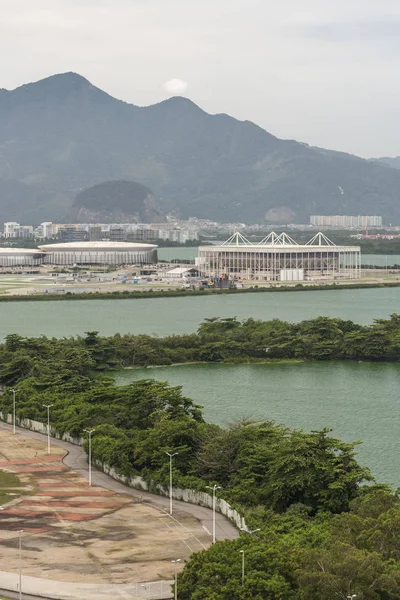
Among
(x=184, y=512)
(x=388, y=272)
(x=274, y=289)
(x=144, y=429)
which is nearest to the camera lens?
(x=184, y=512)

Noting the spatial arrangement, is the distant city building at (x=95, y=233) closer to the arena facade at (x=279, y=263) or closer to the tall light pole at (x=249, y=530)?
the arena facade at (x=279, y=263)

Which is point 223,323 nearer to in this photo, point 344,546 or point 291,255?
point 344,546

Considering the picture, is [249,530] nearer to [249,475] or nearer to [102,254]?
[249,475]

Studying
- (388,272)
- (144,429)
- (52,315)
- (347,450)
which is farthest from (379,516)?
(388,272)

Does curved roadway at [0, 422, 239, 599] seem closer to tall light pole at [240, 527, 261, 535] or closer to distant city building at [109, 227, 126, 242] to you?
tall light pole at [240, 527, 261, 535]

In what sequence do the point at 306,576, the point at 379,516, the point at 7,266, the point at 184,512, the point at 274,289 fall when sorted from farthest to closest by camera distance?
the point at 7,266
the point at 274,289
the point at 184,512
the point at 379,516
the point at 306,576

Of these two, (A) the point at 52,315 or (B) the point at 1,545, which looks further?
(A) the point at 52,315

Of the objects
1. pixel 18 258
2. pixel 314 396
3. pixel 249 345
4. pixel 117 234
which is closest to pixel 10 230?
pixel 117 234
